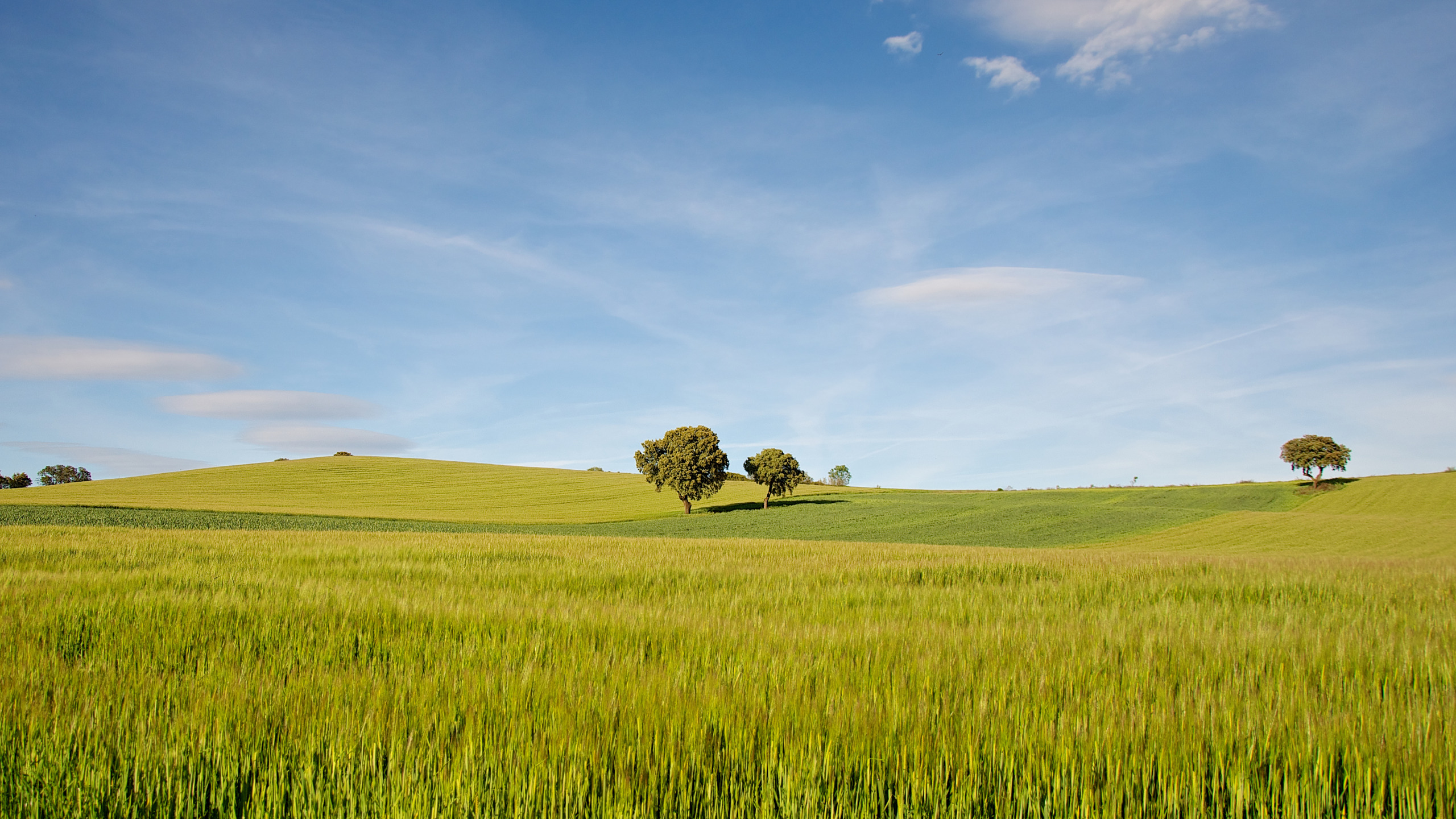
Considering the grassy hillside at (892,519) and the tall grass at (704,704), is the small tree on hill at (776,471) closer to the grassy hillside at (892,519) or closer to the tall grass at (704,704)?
the grassy hillside at (892,519)

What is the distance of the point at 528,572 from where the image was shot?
28.4 ft

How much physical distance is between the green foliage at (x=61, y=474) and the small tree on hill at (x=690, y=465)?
13176 centimetres

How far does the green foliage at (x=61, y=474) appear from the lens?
126438 mm

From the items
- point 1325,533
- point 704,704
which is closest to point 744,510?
point 1325,533

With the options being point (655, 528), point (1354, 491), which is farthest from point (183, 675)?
point (1354, 491)

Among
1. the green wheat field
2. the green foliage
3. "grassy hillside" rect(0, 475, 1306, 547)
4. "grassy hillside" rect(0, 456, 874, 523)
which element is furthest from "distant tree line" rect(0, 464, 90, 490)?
the green wheat field

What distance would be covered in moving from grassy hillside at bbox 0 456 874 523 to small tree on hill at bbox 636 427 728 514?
13.2ft

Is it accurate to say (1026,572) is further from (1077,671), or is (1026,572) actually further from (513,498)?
(513,498)

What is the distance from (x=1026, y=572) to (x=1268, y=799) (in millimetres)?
7569

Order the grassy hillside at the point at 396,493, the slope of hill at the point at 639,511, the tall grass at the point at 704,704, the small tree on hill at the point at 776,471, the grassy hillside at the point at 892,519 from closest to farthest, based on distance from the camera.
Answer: the tall grass at the point at 704,704 → the grassy hillside at the point at 892,519 → the slope of hill at the point at 639,511 → the grassy hillside at the point at 396,493 → the small tree on hill at the point at 776,471

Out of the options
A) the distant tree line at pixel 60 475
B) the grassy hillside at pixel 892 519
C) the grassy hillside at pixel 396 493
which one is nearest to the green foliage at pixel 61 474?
the distant tree line at pixel 60 475

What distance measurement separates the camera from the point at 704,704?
9.78 feet

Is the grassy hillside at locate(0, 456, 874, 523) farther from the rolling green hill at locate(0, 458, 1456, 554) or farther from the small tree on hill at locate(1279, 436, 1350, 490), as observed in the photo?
the small tree on hill at locate(1279, 436, 1350, 490)

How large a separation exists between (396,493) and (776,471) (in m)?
40.7
